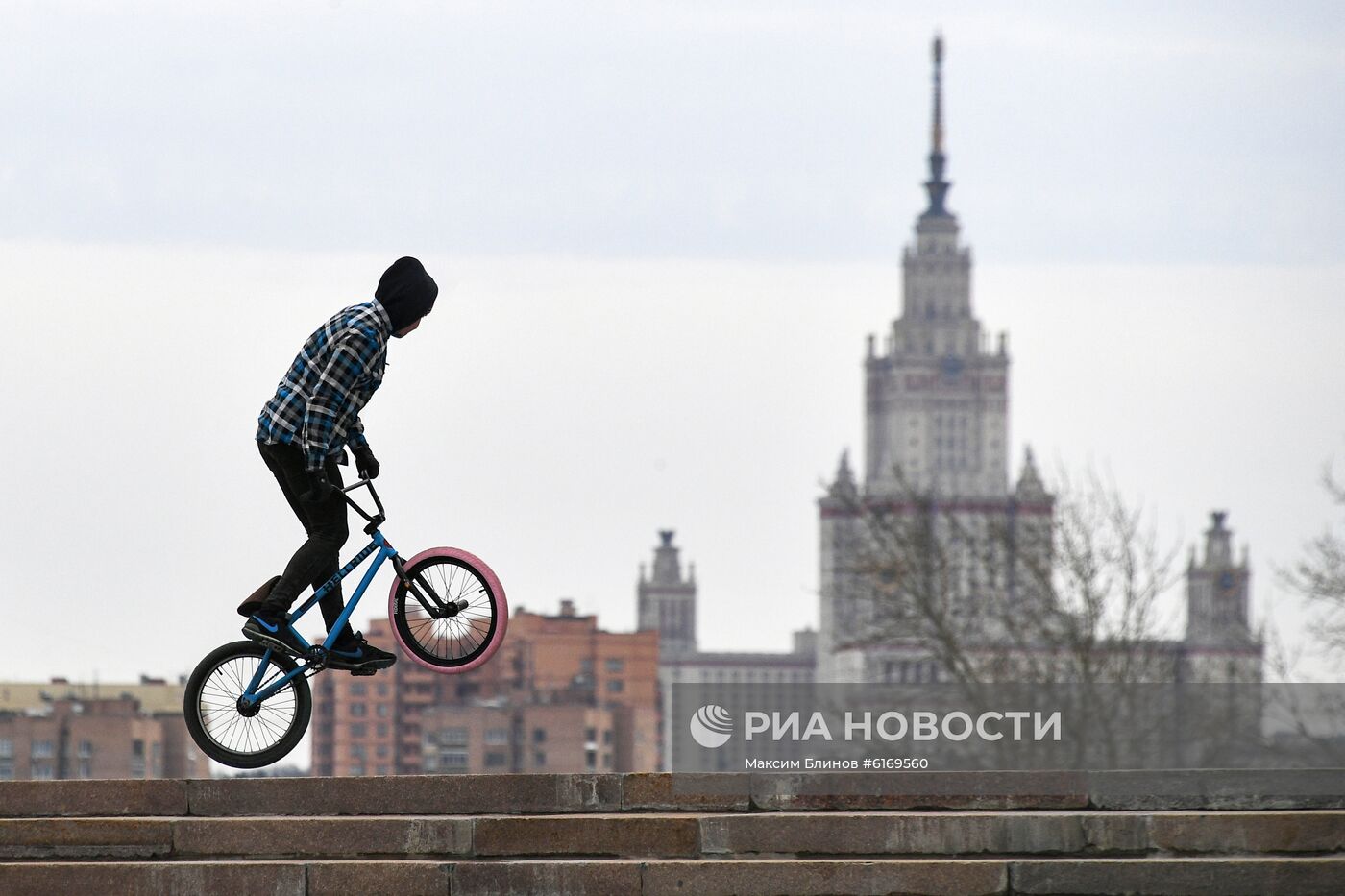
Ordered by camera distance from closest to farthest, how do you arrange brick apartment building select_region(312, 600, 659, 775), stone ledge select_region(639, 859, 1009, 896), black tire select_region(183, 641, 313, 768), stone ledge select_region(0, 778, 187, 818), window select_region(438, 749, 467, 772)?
stone ledge select_region(639, 859, 1009, 896)
stone ledge select_region(0, 778, 187, 818)
black tire select_region(183, 641, 313, 768)
brick apartment building select_region(312, 600, 659, 775)
window select_region(438, 749, 467, 772)

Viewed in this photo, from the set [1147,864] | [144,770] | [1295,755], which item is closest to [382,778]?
[1147,864]

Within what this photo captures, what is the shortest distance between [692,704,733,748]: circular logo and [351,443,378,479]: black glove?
6.50 ft

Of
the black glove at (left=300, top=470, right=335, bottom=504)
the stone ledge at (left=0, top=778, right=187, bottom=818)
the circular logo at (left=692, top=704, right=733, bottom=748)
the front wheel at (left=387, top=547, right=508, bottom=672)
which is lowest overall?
the stone ledge at (left=0, top=778, right=187, bottom=818)

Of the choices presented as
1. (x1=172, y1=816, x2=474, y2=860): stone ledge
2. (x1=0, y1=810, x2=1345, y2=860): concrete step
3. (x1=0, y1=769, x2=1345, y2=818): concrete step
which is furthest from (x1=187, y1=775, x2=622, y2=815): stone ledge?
(x1=172, y1=816, x2=474, y2=860): stone ledge

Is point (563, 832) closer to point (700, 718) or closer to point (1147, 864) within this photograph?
point (700, 718)

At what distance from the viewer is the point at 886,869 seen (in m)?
13.1

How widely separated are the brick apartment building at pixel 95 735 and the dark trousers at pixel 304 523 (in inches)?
3579

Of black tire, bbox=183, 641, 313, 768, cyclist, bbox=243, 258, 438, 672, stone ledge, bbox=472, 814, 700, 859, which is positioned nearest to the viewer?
stone ledge, bbox=472, 814, 700, 859

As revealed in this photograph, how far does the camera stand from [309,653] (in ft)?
46.7

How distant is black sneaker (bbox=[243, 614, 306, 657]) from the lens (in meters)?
14.2

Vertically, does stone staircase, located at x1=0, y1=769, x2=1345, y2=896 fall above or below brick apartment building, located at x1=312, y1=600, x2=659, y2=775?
below

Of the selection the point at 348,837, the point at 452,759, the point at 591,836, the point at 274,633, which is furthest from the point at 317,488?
the point at 452,759

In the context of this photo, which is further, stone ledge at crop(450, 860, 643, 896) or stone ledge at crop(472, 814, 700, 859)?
stone ledge at crop(472, 814, 700, 859)

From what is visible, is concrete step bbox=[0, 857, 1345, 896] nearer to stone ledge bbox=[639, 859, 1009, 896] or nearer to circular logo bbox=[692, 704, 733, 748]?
stone ledge bbox=[639, 859, 1009, 896]
